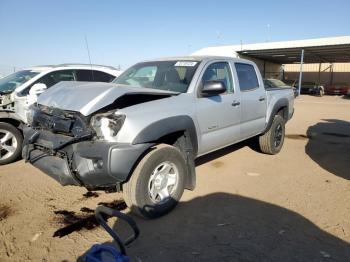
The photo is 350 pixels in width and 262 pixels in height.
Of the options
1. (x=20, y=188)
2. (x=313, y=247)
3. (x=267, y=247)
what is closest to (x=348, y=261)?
(x=313, y=247)

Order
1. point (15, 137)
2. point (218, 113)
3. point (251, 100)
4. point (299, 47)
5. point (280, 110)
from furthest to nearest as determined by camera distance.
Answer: point (299, 47) < point (280, 110) < point (15, 137) < point (251, 100) < point (218, 113)

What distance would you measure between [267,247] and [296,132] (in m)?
7.13

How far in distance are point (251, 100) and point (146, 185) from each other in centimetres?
275

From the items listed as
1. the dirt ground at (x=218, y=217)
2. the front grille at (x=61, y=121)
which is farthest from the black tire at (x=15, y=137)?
the front grille at (x=61, y=121)

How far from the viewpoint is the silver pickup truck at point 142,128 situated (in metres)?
3.56

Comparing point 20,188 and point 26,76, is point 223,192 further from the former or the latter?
point 26,76

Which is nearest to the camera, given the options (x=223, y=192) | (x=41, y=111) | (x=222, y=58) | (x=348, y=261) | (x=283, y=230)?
(x=348, y=261)

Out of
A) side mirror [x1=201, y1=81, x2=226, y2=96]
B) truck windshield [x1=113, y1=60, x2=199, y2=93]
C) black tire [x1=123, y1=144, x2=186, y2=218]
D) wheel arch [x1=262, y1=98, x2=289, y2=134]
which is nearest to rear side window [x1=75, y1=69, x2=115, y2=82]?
truck windshield [x1=113, y1=60, x2=199, y2=93]

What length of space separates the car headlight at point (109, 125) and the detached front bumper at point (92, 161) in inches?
4.1

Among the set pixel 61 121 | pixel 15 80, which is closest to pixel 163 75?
pixel 61 121

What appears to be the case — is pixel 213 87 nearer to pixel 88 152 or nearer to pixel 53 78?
pixel 88 152

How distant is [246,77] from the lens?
19.4 feet

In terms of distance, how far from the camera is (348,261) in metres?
3.14

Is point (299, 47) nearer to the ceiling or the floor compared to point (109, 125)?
nearer to the ceiling
